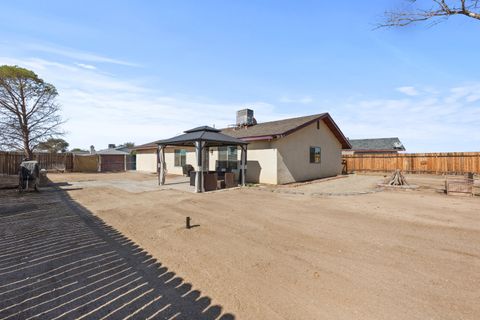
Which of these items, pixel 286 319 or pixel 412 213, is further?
pixel 412 213

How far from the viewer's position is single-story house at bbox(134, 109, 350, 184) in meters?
14.7

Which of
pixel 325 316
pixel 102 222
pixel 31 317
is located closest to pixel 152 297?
pixel 31 317

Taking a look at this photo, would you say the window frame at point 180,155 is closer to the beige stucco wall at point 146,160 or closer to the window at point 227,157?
the beige stucco wall at point 146,160

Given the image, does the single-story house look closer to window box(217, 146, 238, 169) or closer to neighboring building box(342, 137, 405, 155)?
window box(217, 146, 238, 169)

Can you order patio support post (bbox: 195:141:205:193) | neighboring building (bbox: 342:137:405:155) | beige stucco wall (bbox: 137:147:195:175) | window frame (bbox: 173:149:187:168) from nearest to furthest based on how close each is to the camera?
patio support post (bbox: 195:141:205:193) → beige stucco wall (bbox: 137:147:195:175) → window frame (bbox: 173:149:187:168) → neighboring building (bbox: 342:137:405:155)

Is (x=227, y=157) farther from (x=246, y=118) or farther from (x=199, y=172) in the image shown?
(x=199, y=172)

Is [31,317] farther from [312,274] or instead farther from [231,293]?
[312,274]

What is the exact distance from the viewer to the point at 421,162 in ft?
75.1

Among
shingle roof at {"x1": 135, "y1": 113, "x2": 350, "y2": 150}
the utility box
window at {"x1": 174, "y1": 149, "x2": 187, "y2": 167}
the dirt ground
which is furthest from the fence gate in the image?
the dirt ground

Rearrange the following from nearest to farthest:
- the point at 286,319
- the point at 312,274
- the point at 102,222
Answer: the point at 286,319 < the point at 312,274 < the point at 102,222

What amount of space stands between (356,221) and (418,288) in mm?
3603

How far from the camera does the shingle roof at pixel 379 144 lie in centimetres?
3806

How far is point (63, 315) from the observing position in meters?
2.74

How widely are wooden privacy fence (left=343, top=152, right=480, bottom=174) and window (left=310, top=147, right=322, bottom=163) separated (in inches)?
326
